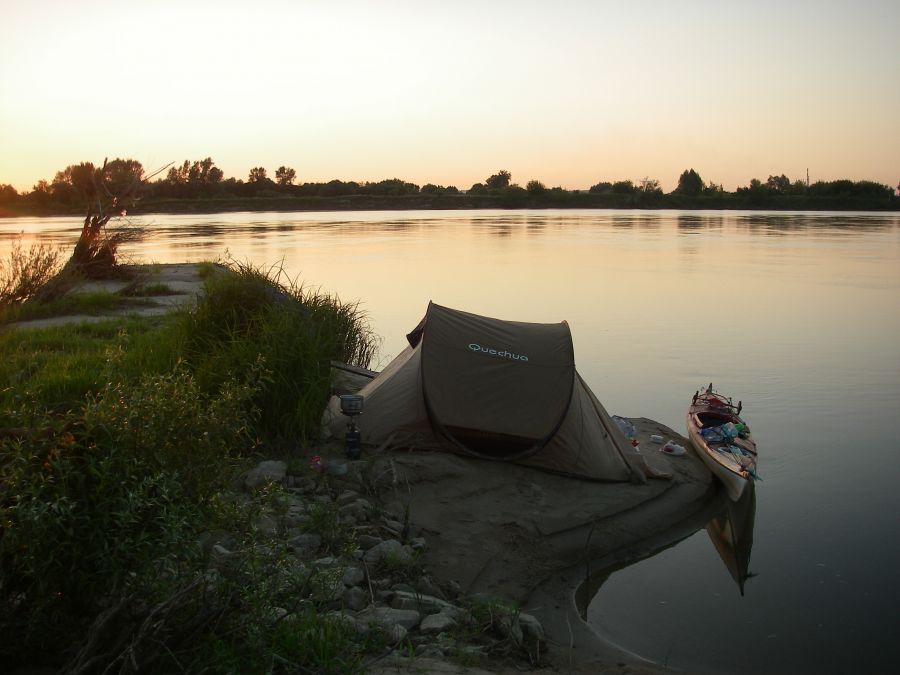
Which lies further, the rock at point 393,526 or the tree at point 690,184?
the tree at point 690,184

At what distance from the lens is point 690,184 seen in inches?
4222

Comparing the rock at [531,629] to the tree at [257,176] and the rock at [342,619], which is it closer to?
the rock at [342,619]

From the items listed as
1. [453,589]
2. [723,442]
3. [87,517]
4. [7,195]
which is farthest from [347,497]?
A: [7,195]

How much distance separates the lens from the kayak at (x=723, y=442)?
8.49 metres

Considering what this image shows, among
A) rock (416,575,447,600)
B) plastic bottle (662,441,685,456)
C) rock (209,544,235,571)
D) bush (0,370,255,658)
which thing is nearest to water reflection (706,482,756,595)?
plastic bottle (662,441,685,456)

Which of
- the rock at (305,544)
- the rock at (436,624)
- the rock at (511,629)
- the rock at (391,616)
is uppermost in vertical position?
the rock at (305,544)

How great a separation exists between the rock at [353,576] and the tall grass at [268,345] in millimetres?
1989

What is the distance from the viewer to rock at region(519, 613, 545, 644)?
535 centimetres

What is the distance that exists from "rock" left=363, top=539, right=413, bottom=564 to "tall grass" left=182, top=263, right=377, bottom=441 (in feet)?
5.78

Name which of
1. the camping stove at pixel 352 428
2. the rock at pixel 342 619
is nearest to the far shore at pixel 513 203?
the camping stove at pixel 352 428

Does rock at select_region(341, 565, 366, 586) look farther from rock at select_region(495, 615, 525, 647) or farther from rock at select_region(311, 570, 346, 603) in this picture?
rock at select_region(495, 615, 525, 647)

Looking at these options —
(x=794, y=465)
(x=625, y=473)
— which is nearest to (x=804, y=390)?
(x=794, y=465)

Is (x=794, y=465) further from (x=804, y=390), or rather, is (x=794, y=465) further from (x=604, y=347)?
(x=604, y=347)

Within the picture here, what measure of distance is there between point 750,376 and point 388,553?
33.1 ft
